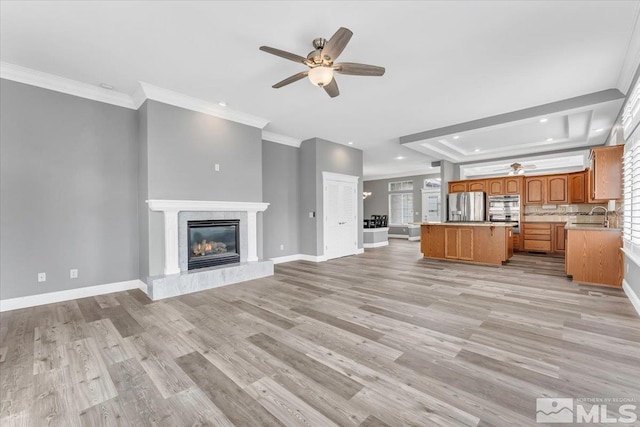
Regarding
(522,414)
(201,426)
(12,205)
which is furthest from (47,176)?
(522,414)

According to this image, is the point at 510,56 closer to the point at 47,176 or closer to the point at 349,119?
the point at 349,119

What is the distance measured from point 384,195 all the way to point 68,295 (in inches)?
460

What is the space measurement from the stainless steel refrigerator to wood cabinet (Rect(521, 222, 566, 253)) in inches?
46.7

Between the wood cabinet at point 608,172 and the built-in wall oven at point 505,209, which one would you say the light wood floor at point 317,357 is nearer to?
the wood cabinet at point 608,172

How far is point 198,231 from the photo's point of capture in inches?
176

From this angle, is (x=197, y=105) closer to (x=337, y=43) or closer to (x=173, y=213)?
(x=173, y=213)

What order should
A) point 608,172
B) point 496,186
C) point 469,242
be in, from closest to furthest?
1. point 608,172
2. point 469,242
3. point 496,186

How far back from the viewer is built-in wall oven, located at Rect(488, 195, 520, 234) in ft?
26.5

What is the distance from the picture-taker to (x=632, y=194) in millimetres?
3309

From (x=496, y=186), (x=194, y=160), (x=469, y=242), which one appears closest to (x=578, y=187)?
(x=496, y=186)

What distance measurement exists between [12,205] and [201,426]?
12.8ft

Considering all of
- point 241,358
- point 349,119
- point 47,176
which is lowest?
point 241,358

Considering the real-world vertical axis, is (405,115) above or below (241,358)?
above

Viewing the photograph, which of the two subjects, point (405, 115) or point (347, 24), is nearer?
point (347, 24)
